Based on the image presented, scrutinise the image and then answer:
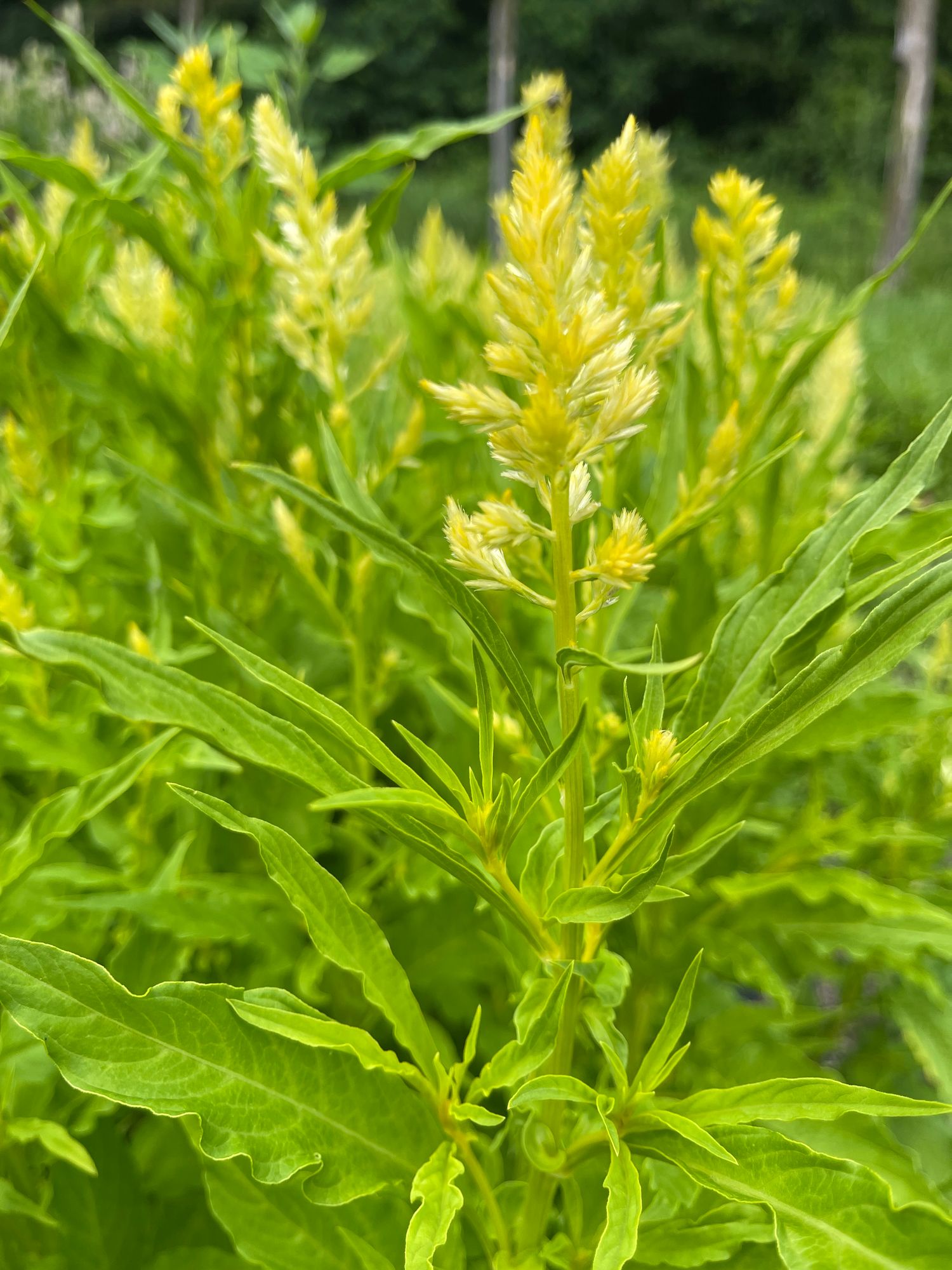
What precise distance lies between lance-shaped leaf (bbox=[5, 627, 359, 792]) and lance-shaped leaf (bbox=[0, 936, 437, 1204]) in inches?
4.5

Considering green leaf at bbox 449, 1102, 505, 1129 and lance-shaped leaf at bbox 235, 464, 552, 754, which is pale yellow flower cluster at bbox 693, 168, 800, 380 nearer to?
lance-shaped leaf at bbox 235, 464, 552, 754

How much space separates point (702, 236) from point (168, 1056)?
0.68 m

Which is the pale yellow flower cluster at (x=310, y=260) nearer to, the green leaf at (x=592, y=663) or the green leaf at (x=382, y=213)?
the green leaf at (x=382, y=213)

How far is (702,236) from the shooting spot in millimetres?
774

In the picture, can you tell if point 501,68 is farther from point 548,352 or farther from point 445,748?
point 548,352

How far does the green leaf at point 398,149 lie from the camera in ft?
2.87

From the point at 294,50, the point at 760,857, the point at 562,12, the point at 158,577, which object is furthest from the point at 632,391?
the point at 562,12

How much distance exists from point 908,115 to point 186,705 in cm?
1098

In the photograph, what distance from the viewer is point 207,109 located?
0.87 meters

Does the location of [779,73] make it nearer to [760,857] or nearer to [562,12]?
[562,12]

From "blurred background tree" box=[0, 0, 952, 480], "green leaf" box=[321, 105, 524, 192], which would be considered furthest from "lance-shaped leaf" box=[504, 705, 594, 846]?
"blurred background tree" box=[0, 0, 952, 480]

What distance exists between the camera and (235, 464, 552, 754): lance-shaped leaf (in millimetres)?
427

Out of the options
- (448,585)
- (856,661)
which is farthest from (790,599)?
(448,585)

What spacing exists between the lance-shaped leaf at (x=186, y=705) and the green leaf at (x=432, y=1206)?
201mm
